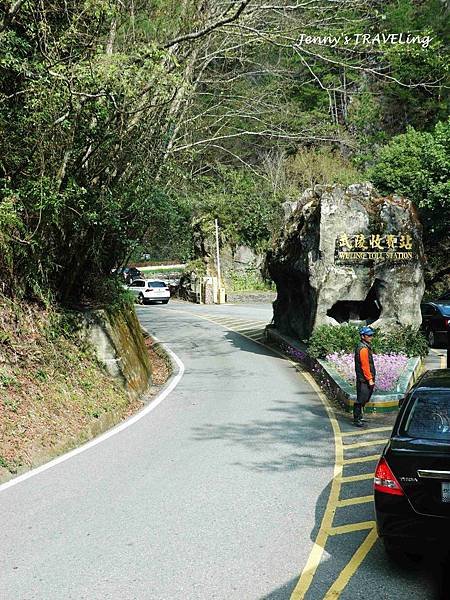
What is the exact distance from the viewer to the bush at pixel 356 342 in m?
18.1

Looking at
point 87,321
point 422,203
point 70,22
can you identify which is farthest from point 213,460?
point 422,203

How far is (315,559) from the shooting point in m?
6.18

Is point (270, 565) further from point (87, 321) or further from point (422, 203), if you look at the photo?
point (422, 203)

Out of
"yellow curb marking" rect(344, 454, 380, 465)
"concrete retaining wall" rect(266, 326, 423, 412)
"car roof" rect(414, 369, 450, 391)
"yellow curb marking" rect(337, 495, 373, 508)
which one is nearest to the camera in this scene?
"car roof" rect(414, 369, 450, 391)

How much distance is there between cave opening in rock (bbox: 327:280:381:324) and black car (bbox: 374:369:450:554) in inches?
573

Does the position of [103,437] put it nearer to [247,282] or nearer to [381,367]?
[381,367]

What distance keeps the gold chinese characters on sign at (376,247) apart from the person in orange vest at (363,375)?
7678 mm

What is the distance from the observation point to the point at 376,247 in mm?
19375

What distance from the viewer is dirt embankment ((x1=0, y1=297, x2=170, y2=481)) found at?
33.0ft

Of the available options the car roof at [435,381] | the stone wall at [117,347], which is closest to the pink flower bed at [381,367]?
the stone wall at [117,347]

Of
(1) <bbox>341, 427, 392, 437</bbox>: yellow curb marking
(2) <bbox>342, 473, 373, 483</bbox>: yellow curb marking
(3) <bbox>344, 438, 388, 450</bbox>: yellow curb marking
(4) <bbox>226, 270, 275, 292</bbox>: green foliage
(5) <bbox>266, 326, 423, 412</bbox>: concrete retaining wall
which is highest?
(4) <bbox>226, 270, 275, 292</bbox>: green foliage

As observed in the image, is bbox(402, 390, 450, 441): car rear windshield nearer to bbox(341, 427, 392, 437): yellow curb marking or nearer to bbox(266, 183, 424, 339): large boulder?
bbox(341, 427, 392, 437): yellow curb marking

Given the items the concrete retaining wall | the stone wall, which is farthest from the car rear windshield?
the stone wall

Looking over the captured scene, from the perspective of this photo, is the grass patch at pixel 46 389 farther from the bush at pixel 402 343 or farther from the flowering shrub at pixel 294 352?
the bush at pixel 402 343
